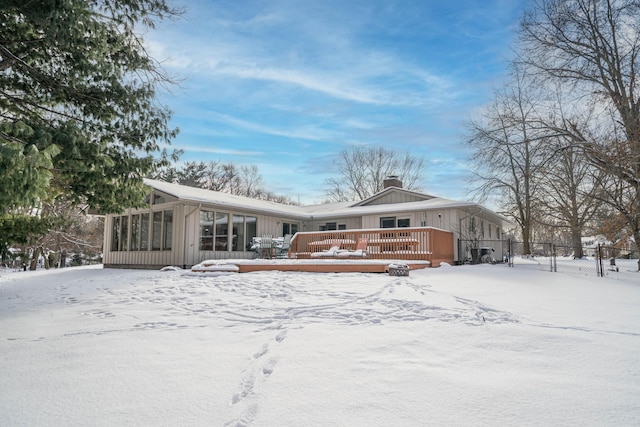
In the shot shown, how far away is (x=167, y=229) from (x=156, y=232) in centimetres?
65

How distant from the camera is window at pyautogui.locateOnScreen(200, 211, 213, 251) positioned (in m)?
13.4

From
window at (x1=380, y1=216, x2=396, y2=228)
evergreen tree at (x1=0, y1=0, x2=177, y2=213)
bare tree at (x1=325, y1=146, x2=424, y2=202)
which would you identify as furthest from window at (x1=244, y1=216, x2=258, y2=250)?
bare tree at (x1=325, y1=146, x2=424, y2=202)

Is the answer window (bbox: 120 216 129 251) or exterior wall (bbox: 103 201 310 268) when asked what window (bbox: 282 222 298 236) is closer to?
exterior wall (bbox: 103 201 310 268)

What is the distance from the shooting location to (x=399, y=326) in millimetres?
3873

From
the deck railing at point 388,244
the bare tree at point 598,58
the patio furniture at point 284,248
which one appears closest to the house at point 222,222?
the patio furniture at point 284,248

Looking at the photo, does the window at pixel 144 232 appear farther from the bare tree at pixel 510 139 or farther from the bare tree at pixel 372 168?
the bare tree at pixel 372 168

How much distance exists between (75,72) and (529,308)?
25.4 feet

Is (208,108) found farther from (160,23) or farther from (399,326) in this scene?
(399,326)

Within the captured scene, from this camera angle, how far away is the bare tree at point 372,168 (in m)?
31.5

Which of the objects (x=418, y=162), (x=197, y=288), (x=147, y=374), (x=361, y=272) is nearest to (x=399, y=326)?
(x=147, y=374)

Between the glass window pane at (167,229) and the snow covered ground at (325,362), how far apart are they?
776cm

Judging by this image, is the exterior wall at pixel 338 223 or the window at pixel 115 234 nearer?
the window at pixel 115 234

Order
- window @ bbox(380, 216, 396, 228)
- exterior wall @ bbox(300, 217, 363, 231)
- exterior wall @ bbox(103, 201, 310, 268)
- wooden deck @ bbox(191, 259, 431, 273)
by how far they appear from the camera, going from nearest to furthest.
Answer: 1. wooden deck @ bbox(191, 259, 431, 273)
2. exterior wall @ bbox(103, 201, 310, 268)
3. window @ bbox(380, 216, 396, 228)
4. exterior wall @ bbox(300, 217, 363, 231)

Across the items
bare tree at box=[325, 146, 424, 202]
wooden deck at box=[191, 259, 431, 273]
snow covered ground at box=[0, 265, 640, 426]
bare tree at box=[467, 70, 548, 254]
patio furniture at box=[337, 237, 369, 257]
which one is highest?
bare tree at box=[325, 146, 424, 202]
